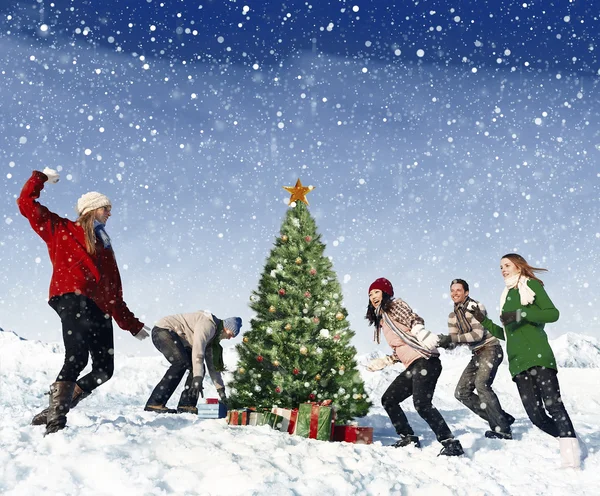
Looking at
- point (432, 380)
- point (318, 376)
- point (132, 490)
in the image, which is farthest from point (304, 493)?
point (318, 376)

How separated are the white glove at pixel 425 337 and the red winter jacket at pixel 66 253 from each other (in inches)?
131

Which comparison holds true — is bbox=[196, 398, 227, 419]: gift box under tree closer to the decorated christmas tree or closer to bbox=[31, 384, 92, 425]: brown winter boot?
the decorated christmas tree

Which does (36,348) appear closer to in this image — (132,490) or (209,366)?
(209,366)

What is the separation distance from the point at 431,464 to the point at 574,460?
173 centimetres

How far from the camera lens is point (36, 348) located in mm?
28047

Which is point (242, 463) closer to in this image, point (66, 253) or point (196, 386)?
point (66, 253)

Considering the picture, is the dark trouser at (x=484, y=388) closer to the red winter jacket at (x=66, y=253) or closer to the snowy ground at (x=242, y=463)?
the snowy ground at (x=242, y=463)

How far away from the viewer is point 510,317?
677 centimetres

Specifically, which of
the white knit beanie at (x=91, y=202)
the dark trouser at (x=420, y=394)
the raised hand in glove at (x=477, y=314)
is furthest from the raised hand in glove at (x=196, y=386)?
the raised hand in glove at (x=477, y=314)

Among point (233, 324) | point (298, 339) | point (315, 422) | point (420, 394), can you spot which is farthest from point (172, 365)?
point (420, 394)

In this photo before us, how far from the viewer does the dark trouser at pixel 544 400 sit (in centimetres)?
639

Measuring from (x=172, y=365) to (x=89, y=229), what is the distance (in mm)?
2779

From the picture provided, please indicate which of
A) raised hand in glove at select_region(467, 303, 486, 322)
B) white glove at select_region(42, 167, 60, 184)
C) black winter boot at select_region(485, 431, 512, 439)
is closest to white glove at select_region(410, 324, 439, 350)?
raised hand in glove at select_region(467, 303, 486, 322)

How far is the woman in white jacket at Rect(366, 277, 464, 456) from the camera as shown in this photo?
6500 millimetres
